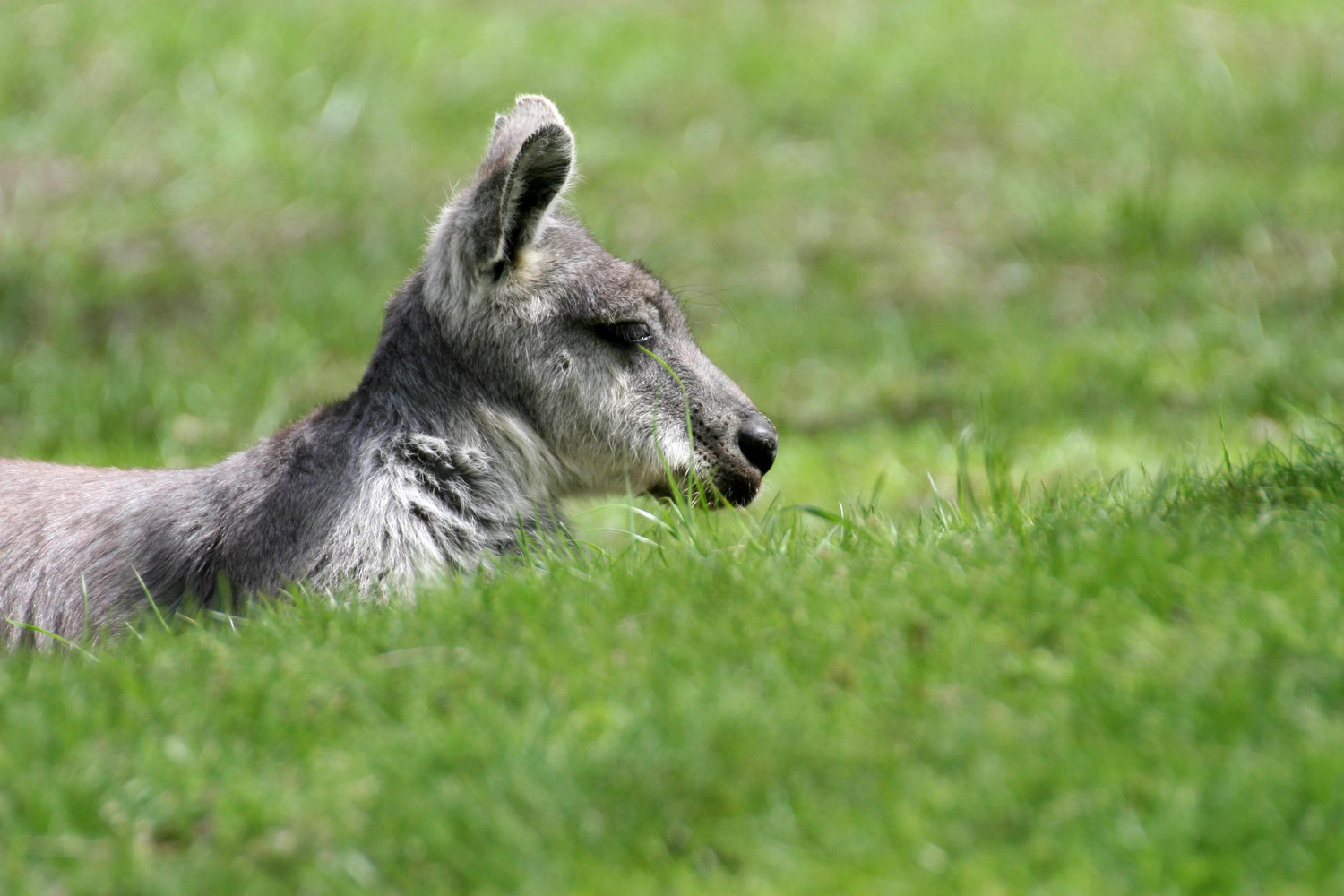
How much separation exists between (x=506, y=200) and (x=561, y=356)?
666mm

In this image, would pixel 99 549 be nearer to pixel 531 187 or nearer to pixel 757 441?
pixel 531 187

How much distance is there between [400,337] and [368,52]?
8869 mm

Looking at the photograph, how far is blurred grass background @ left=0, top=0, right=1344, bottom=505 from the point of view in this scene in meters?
9.27

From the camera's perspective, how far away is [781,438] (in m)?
9.34

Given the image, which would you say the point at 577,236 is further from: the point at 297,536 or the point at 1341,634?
the point at 1341,634

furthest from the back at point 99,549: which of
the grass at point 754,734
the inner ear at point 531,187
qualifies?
the inner ear at point 531,187

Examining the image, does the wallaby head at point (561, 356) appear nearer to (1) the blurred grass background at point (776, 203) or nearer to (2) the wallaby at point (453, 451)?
(2) the wallaby at point (453, 451)

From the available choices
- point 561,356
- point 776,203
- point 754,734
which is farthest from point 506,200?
point 776,203

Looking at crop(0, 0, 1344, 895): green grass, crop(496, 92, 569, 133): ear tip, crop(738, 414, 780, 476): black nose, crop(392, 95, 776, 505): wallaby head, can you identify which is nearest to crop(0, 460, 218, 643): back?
crop(0, 0, 1344, 895): green grass

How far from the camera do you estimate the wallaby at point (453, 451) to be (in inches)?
195

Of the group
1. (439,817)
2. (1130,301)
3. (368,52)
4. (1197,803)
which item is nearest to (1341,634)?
(1197,803)

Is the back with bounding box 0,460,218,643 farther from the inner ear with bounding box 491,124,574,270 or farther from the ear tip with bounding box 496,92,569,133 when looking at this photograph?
the ear tip with bounding box 496,92,569,133

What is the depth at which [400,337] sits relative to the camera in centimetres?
548

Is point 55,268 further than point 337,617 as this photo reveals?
Yes
